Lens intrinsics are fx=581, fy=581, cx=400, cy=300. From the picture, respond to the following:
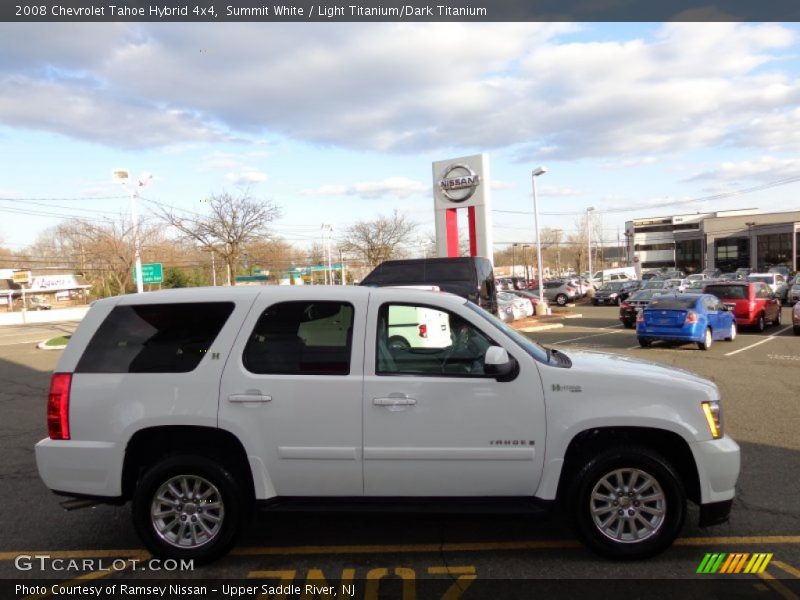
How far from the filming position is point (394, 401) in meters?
3.73

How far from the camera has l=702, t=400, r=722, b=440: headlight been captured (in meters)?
3.75

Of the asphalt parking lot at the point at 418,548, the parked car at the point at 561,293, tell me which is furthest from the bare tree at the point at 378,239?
the asphalt parking lot at the point at 418,548

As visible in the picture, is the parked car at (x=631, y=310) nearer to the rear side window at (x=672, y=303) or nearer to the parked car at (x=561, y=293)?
the rear side window at (x=672, y=303)

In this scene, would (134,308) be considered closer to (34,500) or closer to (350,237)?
(34,500)

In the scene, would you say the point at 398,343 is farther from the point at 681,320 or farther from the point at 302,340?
the point at 681,320

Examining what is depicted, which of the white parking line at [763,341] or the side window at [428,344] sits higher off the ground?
the side window at [428,344]

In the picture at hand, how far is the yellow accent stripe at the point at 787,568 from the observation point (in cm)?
352

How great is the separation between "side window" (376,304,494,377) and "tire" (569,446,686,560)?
3.26 feet

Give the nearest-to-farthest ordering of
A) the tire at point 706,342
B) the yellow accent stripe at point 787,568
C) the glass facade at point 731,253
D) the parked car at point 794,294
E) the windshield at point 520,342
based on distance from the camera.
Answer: the yellow accent stripe at point 787,568 → the windshield at point 520,342 → the tire at point 706,342 → the parked car at point 794,294 → the glass facade at point 731,253

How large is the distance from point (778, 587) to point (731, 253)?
9391 centimetres

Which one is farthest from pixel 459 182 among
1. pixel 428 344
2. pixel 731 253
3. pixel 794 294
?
pixel 731 253

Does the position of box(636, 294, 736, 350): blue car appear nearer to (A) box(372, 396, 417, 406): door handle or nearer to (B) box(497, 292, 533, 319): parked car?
(B) box(497, 292, 533, 319): parked car

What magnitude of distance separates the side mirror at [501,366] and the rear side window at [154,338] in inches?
70.8

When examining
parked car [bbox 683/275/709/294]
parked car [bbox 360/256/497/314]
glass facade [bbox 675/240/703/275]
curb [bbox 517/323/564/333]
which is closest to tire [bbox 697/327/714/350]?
parked car [bbox 360/256/497/314]
